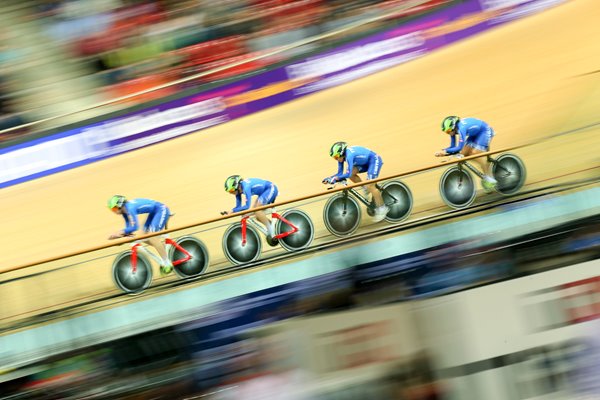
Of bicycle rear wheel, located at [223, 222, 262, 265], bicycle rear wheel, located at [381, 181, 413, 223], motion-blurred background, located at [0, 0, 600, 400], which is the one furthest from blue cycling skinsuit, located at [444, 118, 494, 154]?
bicycle rear wheel, located at [223, 222, 262, 265]

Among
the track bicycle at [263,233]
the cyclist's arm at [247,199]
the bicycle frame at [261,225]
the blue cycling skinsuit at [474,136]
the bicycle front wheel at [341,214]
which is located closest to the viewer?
the bicycle front wheel at [341,214]

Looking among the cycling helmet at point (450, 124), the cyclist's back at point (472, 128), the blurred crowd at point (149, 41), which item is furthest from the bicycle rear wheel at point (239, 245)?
the blurred crowd at point (149, 41)

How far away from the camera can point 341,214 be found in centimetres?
686

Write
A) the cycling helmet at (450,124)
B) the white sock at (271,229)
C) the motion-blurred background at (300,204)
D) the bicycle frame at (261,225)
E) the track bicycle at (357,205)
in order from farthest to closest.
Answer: the cycling helmet at (450,124) → the white sock at (271,229) → the bicycle frame at (261,225) → the track bicycle at (357,205) → the motion-blurred background at (300,204)

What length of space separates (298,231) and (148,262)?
49.2 inches

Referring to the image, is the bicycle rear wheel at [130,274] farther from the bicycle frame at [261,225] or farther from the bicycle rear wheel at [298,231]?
the bicycle rear wheel at [298,231]

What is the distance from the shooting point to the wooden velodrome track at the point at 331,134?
35.1 ft

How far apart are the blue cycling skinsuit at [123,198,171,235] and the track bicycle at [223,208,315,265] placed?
5.68 ft

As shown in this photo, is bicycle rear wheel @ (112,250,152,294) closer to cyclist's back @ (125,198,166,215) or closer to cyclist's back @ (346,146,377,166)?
cyclist's back @ (125,198,166,215)

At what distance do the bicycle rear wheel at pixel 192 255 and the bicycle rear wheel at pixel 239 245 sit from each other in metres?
0.19

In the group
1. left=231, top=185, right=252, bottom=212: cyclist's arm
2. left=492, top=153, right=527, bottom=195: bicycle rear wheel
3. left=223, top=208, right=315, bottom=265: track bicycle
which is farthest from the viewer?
left=231, top=185, right=252, bottom=212: cyclist's arm

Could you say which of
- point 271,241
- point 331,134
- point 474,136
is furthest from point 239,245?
point 331,134

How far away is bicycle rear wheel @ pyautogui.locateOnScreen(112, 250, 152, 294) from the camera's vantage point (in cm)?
652

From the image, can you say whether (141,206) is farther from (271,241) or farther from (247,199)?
(271,241)
